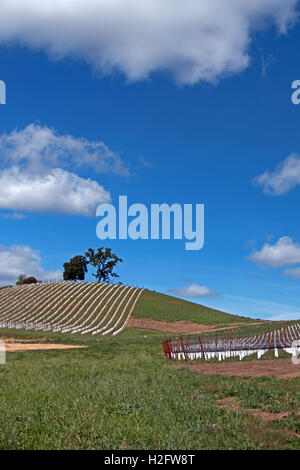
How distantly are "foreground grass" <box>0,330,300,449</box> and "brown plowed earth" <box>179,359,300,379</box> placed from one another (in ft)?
6.34

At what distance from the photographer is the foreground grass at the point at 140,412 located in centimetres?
951

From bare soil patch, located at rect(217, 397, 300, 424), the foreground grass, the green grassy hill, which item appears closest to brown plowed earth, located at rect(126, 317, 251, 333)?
the green grassy hill

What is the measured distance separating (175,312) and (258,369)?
7551cm

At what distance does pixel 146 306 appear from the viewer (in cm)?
9738

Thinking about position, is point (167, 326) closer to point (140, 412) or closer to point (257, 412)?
point (257, 412)

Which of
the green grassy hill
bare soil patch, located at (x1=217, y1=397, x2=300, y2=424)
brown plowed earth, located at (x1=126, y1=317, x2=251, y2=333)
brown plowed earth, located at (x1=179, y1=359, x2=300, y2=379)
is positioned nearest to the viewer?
bare soil patch, located at (x1=217, y1=397, x2=300, y2=424)

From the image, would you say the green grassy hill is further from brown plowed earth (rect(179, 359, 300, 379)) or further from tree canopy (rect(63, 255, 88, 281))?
brown plowed earth (rect(179, 359, 300, 379))

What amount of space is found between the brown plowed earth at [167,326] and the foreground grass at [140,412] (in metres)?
62.6

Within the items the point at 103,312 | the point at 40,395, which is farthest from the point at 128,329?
the point at 40,395

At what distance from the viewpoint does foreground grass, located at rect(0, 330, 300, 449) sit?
31.2ft

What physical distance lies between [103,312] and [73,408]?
3065 inches

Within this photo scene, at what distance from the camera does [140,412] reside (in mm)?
12047

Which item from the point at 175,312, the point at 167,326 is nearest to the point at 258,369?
the point at 167,326
